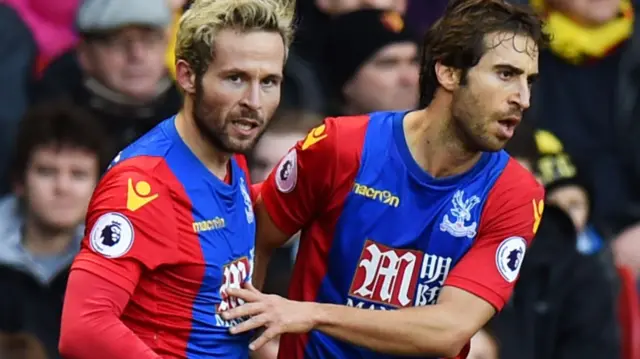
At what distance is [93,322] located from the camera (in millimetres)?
4836

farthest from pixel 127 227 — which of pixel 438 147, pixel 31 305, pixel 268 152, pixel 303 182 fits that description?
pixel 268 152

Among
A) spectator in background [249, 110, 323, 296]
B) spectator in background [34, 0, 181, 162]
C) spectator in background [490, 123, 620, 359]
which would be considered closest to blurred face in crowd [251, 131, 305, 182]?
spectator in background [249, 110, 323, 296]

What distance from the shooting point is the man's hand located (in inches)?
204

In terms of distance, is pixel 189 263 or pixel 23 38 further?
pixel 23 38

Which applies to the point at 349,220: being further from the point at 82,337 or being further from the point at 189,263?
the point at 82,337

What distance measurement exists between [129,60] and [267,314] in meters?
3.24

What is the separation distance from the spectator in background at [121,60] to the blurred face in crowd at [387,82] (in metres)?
0.86

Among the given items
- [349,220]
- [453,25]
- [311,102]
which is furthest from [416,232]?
[311,102]

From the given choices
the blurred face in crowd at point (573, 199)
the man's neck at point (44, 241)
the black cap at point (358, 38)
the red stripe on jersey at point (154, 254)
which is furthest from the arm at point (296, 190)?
the black cap at point (358, 38)

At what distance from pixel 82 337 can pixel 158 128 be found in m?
0.75

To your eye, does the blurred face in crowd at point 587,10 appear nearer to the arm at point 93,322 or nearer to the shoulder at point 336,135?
the shoulder at point 336,135

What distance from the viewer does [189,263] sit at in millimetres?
5102

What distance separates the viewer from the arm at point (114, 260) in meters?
4.85

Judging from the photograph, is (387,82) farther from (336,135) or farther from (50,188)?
(336,135)
